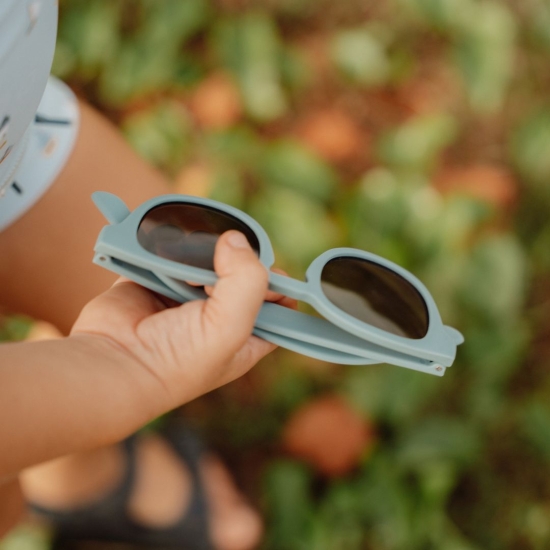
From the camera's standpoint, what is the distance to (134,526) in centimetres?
136

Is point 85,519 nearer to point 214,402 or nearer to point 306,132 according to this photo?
point 214,402

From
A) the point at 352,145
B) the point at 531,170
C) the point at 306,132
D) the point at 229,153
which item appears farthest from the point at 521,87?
the point at 229,153

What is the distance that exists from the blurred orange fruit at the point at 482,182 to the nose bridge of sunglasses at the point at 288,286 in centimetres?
96

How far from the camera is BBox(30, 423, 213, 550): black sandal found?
4.34 ft

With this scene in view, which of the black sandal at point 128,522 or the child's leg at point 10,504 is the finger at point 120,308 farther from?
the black sandal at point 128,522

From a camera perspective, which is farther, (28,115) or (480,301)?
(480,301)

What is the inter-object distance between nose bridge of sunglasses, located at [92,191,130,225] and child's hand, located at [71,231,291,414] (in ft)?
0.29

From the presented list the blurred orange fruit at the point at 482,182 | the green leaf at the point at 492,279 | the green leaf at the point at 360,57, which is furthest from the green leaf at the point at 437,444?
the green leaf at the point at 360,57

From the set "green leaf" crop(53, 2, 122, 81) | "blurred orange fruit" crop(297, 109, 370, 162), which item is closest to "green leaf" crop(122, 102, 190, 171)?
"green leaf" crop(53, 2, 122, 81)

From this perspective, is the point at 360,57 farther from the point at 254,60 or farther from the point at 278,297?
the point at 278,297

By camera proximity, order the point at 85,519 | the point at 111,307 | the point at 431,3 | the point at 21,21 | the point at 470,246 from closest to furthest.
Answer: the point at 21,21
the point at 111,307
the point at 85,519
the point at 470,246
the point at 431,3

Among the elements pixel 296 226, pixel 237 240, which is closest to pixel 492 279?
pixel 296 226

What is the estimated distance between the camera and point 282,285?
2.20 ft

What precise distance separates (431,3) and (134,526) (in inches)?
55.5
